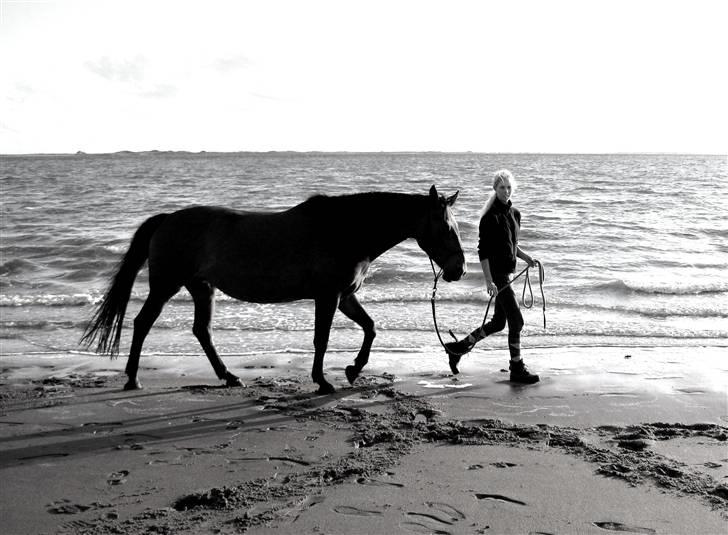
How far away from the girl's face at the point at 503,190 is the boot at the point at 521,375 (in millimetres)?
1601

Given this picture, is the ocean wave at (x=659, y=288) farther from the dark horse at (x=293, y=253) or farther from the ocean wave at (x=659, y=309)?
the dark horse at (x=293, y=253)

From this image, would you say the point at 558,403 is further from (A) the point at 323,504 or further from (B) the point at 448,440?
(A) the point at 323,504

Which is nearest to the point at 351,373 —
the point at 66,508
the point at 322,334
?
the point at 322,334

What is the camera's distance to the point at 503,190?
648cm

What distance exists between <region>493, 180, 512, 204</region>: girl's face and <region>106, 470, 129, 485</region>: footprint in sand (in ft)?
13.4

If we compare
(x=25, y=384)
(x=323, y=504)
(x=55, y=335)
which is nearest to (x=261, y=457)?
(x=323, y=504)

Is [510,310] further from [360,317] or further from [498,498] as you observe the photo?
[498,498]

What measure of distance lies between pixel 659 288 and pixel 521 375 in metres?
6.92

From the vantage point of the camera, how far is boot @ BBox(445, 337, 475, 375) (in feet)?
22.4

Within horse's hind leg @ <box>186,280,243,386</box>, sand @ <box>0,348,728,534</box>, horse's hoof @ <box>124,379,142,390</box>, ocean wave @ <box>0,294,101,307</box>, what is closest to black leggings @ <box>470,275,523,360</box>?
sand @ <box>0,348,728,534</box>

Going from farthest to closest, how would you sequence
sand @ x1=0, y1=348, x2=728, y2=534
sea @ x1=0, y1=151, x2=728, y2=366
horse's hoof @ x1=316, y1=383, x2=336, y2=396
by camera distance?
sea @ x1=0, y1=151, x2=728, y2=366 → horse's hoof @ x1=316, y1=383, x2=336, y2=396 → sand @ x1=0, y1=348, x2=728, y2=534

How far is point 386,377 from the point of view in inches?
269

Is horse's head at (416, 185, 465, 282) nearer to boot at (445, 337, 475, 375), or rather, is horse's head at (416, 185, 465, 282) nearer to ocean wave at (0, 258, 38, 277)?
boot at (445, 337, 475, 375)

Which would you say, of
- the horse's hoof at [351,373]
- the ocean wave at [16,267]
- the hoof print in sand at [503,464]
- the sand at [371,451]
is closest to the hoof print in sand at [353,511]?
the sand at [371,451]
